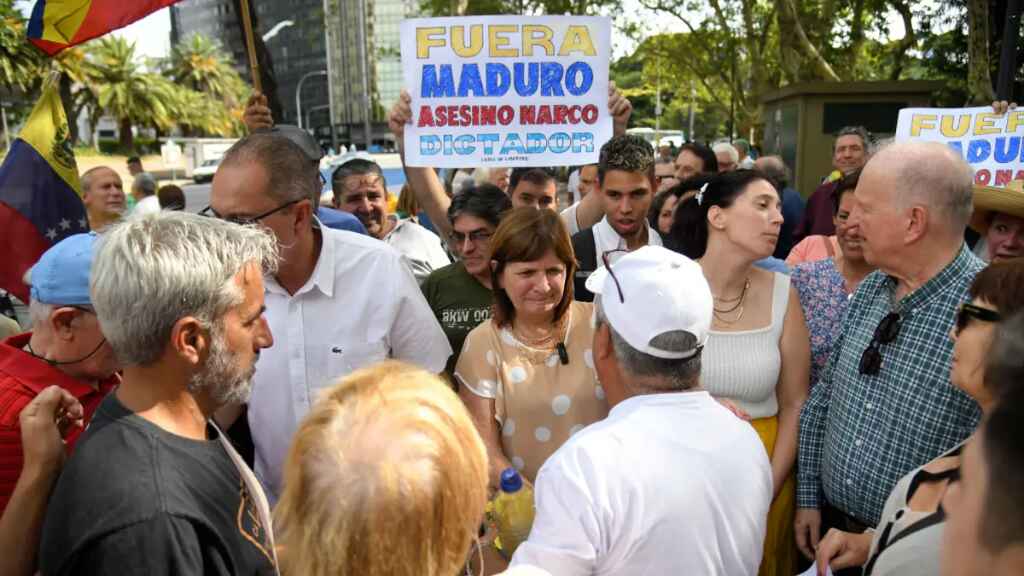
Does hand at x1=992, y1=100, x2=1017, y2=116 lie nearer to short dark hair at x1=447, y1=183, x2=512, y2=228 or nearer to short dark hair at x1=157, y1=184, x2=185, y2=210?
short dark hair at x1=447, y1=183, x2=512, y2=228

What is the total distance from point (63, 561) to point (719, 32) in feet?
85.1

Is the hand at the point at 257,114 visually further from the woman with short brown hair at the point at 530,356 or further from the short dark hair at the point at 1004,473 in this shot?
the short dark hair at the point at 1004,473

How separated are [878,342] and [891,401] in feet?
0.69

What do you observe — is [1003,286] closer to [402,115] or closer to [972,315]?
[972,315]

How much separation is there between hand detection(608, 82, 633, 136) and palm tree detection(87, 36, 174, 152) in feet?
166

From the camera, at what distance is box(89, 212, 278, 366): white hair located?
1.58 metres

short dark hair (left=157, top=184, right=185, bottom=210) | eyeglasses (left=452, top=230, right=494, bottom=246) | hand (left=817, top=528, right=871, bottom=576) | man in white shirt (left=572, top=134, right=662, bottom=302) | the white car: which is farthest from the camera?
the white car

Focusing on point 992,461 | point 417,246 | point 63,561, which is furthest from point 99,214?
point 992,461

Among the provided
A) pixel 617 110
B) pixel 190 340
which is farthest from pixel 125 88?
pixel 190 340

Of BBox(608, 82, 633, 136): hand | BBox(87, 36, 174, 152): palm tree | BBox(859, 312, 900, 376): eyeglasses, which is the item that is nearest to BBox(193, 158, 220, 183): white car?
BBox(87, 36, 174, 152): palm tree

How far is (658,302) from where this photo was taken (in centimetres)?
181

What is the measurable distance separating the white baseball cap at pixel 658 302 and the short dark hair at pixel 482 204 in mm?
1849

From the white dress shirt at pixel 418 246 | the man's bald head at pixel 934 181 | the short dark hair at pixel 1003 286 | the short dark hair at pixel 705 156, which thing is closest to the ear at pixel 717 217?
the man's bald head at pixel 934 181

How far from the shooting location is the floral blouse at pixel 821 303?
298 centimetres
